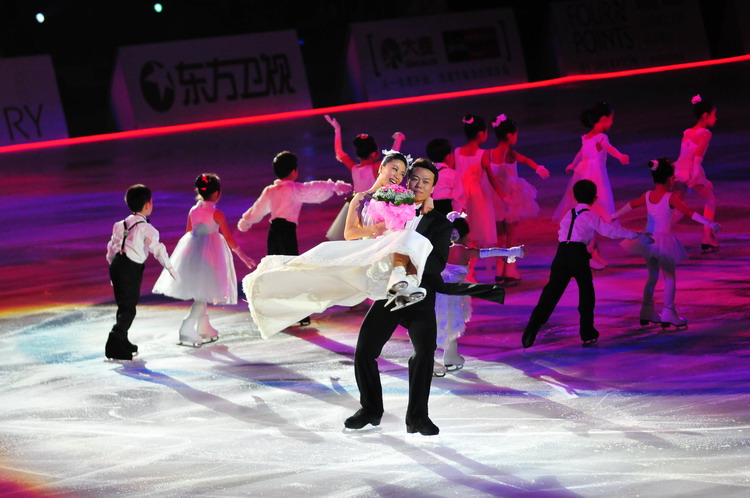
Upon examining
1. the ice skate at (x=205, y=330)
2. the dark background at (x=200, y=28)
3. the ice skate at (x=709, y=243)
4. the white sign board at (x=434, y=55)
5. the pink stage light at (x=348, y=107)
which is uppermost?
the dark background at (x=200, y=28)

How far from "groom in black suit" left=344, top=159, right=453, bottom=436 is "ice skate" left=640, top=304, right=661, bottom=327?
8.83 ft

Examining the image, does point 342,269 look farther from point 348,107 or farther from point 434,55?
point 434,55

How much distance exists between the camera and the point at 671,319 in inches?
311

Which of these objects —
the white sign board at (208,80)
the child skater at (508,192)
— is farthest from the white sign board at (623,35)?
the child skater at (508,192)

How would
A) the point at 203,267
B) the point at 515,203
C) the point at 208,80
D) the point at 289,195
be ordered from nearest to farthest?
the point at 203,267
the point at 289,195
the point at 515,203
the point at 208,80

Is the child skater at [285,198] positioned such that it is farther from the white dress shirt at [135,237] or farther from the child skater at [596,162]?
the child skater at [596,162]

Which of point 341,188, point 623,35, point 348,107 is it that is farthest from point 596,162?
point 623,35

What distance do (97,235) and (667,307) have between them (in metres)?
7.25

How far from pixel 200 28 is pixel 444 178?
2014 cm

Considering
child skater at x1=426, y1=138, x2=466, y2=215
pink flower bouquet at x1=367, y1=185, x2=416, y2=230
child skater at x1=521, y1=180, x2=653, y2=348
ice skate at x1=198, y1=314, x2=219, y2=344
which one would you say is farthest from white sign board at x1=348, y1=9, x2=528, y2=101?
pink flower bouquet at x1=367, y1=185, x2=416, y2=230

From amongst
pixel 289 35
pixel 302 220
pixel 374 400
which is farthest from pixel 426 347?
pixel 289 35

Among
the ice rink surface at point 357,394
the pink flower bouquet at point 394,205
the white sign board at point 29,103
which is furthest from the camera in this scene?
the white sign board at point 29,103

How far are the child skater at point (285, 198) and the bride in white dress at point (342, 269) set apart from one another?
239 centimetres

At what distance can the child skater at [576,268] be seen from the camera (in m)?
7.56
